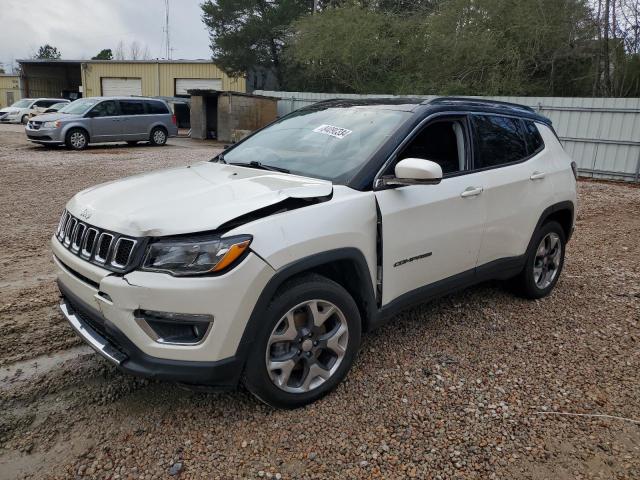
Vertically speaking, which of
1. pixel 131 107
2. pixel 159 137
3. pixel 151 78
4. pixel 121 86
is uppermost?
pixel 151 78

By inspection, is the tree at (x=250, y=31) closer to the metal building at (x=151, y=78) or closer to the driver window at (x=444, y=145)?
the metal building at (x=151, y=78)

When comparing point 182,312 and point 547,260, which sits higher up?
point 182,312

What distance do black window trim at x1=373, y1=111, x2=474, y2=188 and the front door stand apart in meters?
0.01

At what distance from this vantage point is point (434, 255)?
3367 mm

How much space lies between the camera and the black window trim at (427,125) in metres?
3.14

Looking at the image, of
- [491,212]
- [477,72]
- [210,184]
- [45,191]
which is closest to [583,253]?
[491,212]

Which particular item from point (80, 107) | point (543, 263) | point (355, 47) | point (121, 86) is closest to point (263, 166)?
point (543, 263)

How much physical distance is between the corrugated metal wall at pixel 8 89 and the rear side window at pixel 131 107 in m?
35.9

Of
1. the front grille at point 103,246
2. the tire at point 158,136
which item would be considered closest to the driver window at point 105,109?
the tire at point 158,136

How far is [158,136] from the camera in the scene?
727 inches

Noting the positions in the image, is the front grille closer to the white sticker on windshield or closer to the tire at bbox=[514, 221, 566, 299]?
the white sticker on windshield

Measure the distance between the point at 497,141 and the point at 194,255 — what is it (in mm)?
2693

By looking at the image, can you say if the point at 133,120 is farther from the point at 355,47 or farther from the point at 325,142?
the point at 325,142

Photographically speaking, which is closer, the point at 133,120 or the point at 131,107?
the point at 131,107
